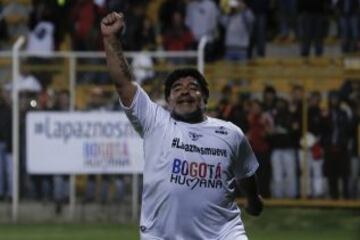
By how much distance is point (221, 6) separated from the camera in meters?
27.5

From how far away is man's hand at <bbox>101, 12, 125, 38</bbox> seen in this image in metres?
9.27

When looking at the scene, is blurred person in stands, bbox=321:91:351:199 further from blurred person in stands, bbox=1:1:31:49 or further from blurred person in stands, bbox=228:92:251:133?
blurred person in stands, bbox=1:1:31:49

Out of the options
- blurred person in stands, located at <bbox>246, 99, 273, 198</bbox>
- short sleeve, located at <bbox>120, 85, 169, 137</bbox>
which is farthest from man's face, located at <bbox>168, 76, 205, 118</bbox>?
blurred person in stands, located at <bbox>246, 99, 273, 198</bbox>

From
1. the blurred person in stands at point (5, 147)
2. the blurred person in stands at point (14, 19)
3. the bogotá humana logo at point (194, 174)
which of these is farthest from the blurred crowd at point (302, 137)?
the bogotá humana logo at point (194, 174)

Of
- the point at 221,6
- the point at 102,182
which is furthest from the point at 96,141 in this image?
the point at 221,6

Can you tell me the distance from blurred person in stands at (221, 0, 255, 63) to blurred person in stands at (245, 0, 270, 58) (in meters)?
0.15

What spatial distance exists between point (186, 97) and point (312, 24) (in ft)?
56.4

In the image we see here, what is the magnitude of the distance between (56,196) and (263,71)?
410 cm

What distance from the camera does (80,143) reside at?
2352 centimetres

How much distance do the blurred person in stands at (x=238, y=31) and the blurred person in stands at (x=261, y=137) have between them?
267 centimetres

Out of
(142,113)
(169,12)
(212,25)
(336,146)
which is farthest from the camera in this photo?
(169,12)

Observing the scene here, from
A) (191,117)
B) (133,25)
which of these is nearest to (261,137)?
(133,25)

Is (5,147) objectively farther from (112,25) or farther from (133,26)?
(112,25)

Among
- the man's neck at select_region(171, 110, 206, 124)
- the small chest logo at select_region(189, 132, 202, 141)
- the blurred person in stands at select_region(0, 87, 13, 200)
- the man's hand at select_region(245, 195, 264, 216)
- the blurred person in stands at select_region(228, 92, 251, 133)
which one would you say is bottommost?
the blurred person in stands at select_region(0, 87, 13, 200)
